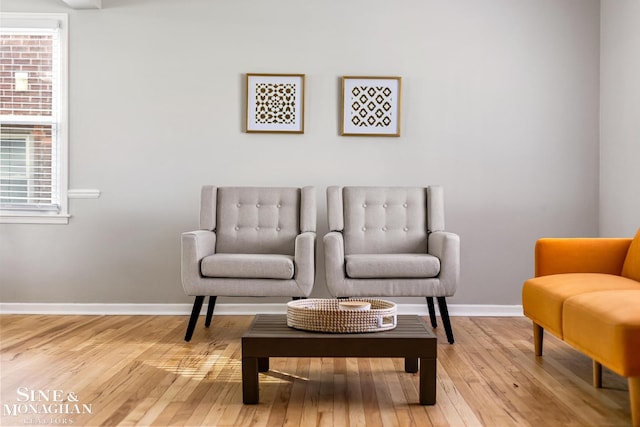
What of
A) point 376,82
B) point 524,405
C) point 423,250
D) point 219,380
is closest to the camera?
point 524,405

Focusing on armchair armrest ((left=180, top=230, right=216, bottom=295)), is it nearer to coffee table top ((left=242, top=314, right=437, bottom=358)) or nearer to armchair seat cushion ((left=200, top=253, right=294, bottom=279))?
armchair seat cushion ((left=200, top=253, right=294, bottom=279))

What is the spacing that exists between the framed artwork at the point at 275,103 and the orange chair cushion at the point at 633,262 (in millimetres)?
2363

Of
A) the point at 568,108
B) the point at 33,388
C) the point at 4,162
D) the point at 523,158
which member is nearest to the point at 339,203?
the point at 523,158

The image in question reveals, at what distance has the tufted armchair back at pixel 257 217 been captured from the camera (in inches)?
170

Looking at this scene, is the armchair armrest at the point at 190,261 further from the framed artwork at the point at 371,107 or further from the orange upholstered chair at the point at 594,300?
the orange upholstered chair at the point at 594,300

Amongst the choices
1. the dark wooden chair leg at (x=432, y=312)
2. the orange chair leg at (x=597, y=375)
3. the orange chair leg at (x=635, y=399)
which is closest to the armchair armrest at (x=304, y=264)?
the dark wooden chair leg at (x=432, y=312)

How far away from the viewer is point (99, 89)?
4762 mm

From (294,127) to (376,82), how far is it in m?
0.68

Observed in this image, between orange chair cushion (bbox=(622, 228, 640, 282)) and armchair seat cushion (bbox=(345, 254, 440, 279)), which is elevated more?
orange chair cushion (bbox=(622, 228, 640, 282))

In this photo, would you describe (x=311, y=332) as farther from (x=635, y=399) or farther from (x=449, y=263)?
(x=449, y=263)

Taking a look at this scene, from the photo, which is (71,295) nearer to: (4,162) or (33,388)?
(4,162)

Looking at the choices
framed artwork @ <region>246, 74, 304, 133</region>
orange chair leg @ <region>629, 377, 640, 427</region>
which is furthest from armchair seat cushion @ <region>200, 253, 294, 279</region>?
orange chair leg @ <region>629, 377, 640, 427</region>

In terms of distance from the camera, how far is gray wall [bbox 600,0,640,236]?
4.28m

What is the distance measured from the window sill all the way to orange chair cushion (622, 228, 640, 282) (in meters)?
3.69
